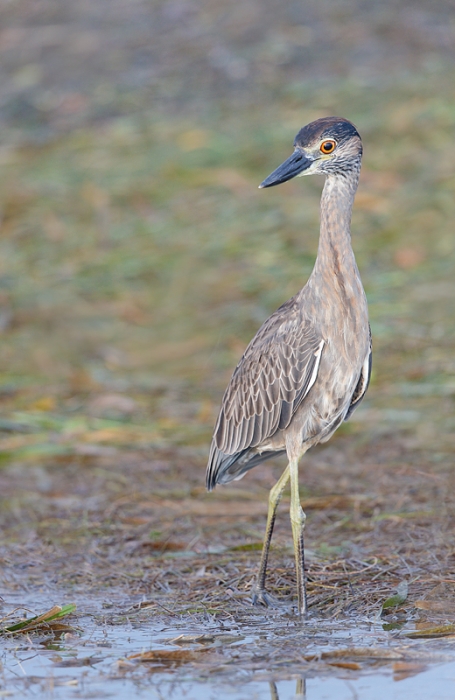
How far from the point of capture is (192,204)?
1312cm

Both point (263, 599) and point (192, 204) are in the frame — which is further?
point (192, 204)

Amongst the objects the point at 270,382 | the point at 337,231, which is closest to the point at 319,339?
the point at 270,382

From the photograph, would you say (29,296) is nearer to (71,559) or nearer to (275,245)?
(275,245)

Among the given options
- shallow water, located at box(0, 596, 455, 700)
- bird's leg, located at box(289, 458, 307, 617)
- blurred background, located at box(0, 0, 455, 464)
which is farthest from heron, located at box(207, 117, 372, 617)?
blurred background, located at box(0, 0, 455, 464)

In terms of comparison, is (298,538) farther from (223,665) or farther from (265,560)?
(223,665)

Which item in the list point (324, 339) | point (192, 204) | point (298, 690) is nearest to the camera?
point (298, 690)

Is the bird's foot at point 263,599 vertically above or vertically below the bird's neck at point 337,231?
below

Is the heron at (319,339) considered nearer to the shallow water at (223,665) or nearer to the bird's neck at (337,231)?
the bird's neck at (337,231)

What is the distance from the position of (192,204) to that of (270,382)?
766 centimetres

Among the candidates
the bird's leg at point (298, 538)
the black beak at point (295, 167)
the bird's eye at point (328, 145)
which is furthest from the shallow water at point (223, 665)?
the bird's eye at point (328, 145)

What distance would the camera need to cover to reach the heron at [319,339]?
5449 mm

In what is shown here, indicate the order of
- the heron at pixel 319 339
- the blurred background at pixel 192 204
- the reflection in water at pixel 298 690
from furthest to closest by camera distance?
the blurred background at pixel 192 204 < the heron at pixel 319 339 < the reflection in water at pixel 298 690

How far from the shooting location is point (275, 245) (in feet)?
39.2

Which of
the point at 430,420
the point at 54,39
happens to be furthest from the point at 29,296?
the point at 54,39
